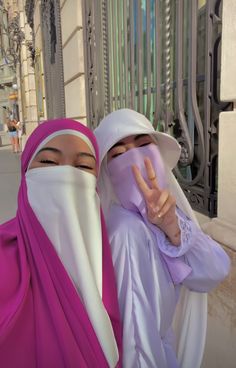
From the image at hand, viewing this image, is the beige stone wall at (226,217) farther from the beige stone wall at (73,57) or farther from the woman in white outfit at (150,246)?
the beige stone wall at (73,57)

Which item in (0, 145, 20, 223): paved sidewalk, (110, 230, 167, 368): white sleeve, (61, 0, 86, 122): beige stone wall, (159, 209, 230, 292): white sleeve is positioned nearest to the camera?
(110, 230, 167, 368): white sleeve

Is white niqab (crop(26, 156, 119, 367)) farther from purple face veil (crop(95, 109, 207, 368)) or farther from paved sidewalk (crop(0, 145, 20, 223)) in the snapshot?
paved sidewalk (crop(0, 145, 20, 223))

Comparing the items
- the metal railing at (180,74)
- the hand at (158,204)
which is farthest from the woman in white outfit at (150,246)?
the metal railing at (180,74)

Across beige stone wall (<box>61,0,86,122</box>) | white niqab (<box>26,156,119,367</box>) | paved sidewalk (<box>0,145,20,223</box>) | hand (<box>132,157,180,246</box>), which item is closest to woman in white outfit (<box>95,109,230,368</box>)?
hand (<box>132,157,180,246</box>)

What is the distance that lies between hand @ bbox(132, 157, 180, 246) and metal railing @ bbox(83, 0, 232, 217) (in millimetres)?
1320

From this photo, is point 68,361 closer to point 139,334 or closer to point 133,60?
point 139,334

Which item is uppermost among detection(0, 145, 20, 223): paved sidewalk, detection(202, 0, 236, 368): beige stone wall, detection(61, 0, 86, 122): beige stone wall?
detection(61, 0, 86, 122): beige stone wall

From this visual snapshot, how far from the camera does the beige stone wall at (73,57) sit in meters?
5.37

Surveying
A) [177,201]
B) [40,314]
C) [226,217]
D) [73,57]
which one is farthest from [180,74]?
[73,57]

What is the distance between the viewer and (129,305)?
1204 millimetres

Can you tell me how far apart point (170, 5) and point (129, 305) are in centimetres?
257

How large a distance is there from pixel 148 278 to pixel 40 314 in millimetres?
382

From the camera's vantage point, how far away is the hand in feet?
4.00

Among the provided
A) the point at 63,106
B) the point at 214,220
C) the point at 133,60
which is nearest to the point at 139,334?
the point at 214,220
